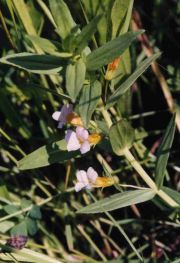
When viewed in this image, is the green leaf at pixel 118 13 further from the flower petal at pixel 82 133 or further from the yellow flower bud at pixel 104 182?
the yellow flower bud at pixel 104 182

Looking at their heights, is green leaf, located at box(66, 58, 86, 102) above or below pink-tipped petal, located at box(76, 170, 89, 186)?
above

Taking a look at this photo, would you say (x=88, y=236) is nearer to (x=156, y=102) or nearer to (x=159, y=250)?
(x=159, y=250)

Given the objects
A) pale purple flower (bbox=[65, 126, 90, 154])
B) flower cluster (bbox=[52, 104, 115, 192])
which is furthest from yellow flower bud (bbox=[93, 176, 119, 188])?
pale purple flower (bbox=[65, 126, 90, 154])

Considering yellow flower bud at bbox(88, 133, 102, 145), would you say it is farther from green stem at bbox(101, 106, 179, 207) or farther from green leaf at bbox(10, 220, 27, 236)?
green leaf at bbox(10, 220, 27, 236)

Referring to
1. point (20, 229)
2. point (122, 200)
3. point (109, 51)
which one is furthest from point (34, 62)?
point (20, 229)

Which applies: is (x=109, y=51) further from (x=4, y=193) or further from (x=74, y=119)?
(x=4, y=193)

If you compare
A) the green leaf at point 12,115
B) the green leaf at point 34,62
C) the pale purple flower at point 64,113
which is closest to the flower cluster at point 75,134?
the pale purple flower at point 64,113
